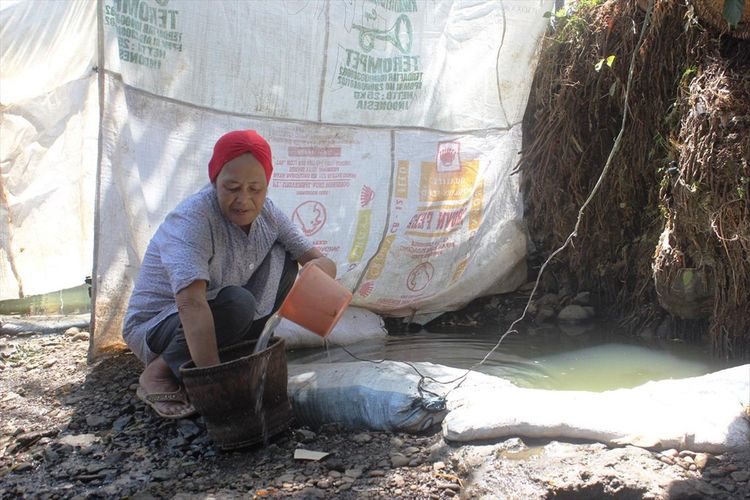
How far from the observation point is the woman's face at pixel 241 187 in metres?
2.37

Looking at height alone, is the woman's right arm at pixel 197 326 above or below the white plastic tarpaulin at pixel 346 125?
below

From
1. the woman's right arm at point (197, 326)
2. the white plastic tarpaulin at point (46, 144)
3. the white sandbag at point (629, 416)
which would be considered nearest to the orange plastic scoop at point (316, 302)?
the woman's right arm at point (197, 326)

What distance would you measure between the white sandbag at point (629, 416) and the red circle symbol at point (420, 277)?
4.80 ft

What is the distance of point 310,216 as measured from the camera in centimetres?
348

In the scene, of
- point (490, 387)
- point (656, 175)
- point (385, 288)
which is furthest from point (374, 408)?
point (656, 175)

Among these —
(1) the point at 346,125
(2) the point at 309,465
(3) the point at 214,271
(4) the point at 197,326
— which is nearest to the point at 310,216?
(1) the point at 346,125

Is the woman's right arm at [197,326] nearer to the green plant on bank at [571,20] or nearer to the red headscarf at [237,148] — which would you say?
the red headscarf at [237,148]

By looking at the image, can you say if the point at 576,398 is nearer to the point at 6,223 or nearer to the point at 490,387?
the point at 490,387

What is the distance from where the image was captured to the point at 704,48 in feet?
11.0

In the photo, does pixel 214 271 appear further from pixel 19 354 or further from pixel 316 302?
pixel 19 354

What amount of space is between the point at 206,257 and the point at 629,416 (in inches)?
56.4

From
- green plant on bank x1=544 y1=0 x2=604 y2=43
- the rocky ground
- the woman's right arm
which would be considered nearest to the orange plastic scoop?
the woman's right arm

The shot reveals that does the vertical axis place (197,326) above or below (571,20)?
below

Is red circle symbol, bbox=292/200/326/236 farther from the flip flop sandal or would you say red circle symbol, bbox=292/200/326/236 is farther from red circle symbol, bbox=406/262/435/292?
the flip flop sandal
